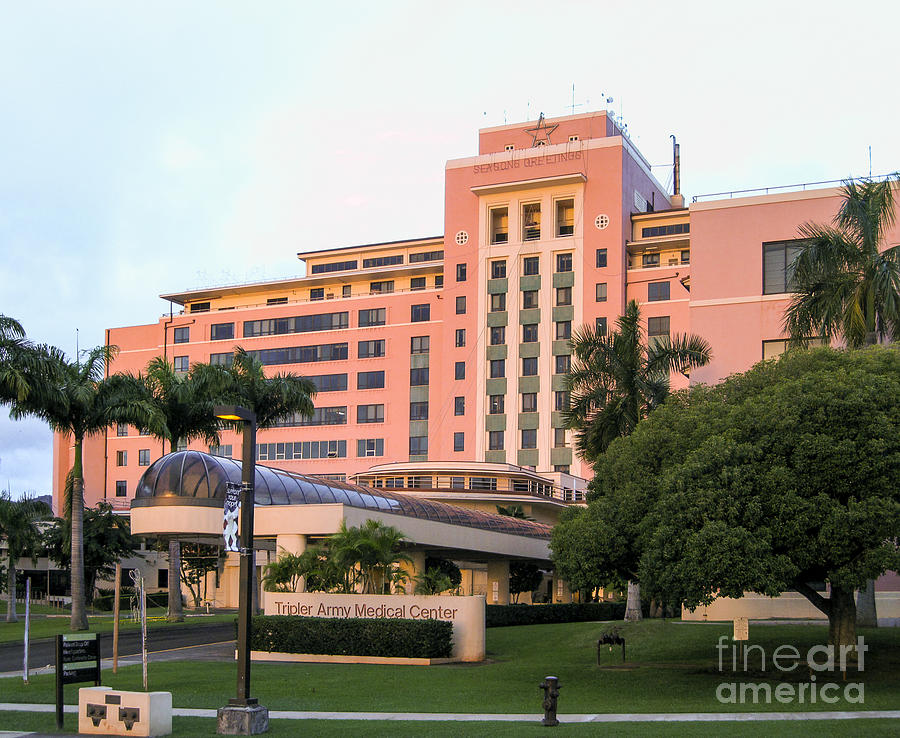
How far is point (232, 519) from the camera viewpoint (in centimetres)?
1800

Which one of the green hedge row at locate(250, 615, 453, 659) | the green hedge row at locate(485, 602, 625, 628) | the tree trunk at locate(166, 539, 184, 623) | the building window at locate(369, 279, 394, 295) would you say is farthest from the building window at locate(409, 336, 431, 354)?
the green hedge row at locate(250, 615, 453, 659)

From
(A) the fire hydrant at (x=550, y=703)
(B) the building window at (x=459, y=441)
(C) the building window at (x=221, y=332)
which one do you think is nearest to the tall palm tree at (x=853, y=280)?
(A) the fire hydrant at (x=550, y=703)

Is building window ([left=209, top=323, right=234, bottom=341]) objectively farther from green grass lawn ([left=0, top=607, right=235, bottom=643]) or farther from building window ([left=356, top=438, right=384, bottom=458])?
green grass lawn ([left=0, top=607, right=235, bottom=643])

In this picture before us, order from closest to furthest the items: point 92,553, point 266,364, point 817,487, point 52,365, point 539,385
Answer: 1. point 817,487
2. point 52,365
3. point 92,553
4. point 539,385
5. point 266,364

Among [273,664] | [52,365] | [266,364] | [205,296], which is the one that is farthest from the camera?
[205,296]

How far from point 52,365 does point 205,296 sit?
65.2m

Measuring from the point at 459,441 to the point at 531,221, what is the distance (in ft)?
63.9

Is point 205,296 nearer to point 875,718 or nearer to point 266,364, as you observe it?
point 266,364

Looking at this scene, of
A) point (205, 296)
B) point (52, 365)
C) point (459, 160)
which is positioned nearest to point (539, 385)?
point (459, 160)

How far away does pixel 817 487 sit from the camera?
23.0m

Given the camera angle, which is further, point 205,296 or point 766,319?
point 205,296

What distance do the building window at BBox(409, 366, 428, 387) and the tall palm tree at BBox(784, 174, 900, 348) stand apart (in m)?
61.4

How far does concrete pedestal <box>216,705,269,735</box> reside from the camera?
17.4 m

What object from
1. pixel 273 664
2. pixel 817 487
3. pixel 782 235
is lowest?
pixel 273 664
